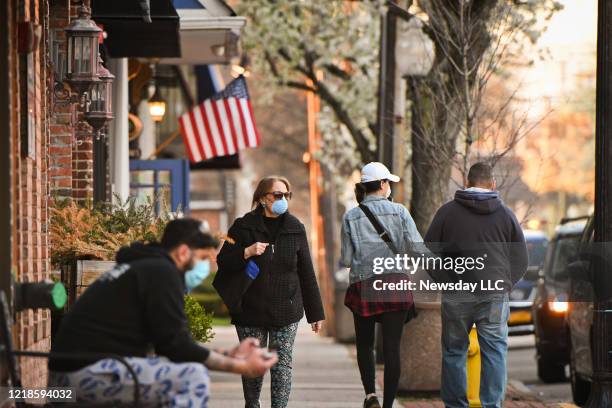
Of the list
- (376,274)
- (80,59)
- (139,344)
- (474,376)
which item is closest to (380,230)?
(376,274)

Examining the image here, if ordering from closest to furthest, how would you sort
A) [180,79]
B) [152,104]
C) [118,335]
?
[118,335]
[152,104]
[180,79]

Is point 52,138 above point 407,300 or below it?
above

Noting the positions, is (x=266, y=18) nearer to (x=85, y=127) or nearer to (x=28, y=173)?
(x=85, y=127)

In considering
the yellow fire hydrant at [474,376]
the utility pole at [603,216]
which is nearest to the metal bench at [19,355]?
the yellow fire hydrant at [474,376]

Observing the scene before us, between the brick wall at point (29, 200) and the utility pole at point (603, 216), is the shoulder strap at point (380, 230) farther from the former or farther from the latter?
the brick wall at point (29, 200)

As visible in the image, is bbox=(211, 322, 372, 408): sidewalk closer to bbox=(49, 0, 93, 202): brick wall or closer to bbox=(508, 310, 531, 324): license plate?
bbox=(49, 0, 93, 202): brick wall

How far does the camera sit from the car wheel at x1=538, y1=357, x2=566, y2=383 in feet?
55.6

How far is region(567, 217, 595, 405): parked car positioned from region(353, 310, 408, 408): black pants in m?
2.15

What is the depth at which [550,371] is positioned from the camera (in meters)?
17.1

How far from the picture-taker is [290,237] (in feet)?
33.5

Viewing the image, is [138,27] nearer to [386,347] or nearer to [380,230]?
[380,230]

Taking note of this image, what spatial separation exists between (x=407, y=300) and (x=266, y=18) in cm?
1369

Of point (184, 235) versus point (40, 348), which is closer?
point (184, 235)

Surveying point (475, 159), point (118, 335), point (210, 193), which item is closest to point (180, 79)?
point (475, 159)
